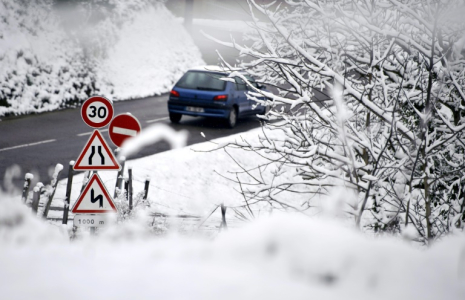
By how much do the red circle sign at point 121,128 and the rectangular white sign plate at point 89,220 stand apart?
1131mm

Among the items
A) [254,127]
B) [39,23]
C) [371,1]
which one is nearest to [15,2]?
[39,23]

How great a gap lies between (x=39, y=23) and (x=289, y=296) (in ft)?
62.0

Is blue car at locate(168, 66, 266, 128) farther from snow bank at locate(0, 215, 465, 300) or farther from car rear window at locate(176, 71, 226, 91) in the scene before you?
snow bank at locate(0, 215, 465, 300)

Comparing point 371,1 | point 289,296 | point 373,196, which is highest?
point 371,1

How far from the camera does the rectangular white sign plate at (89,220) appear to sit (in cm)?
580

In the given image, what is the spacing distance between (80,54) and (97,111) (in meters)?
14.7

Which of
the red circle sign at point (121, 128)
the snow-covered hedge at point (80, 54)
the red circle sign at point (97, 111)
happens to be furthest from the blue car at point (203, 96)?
the red circle sign at point (97, 111)

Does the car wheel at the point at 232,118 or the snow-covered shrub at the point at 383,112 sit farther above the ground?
the snow-covered shrub at the point at 383,112

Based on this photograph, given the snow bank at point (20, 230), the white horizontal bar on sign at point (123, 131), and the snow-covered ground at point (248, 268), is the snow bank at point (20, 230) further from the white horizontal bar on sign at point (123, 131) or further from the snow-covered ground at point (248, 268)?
the white horizontal bar on sign at point (123, 131)

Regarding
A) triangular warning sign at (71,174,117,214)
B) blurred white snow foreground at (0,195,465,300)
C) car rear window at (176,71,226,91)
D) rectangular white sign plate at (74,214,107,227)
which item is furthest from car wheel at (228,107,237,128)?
blurred white snow foreground at (0,195,465,300)

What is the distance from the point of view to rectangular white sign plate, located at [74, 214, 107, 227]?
580cm

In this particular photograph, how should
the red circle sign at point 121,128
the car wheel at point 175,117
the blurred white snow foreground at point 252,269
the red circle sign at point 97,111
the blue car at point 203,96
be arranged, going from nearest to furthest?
1. the blurred white snow foreground at point 252,269
2. the red circle sign at point 97,111
3. the red circle sign at point 121,128
4. the blue car at point 203,96
5. the car wheel at point 175,117

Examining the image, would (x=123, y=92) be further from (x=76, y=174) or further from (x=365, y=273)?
(x=365, y=273)

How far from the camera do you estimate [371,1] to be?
5242mm
